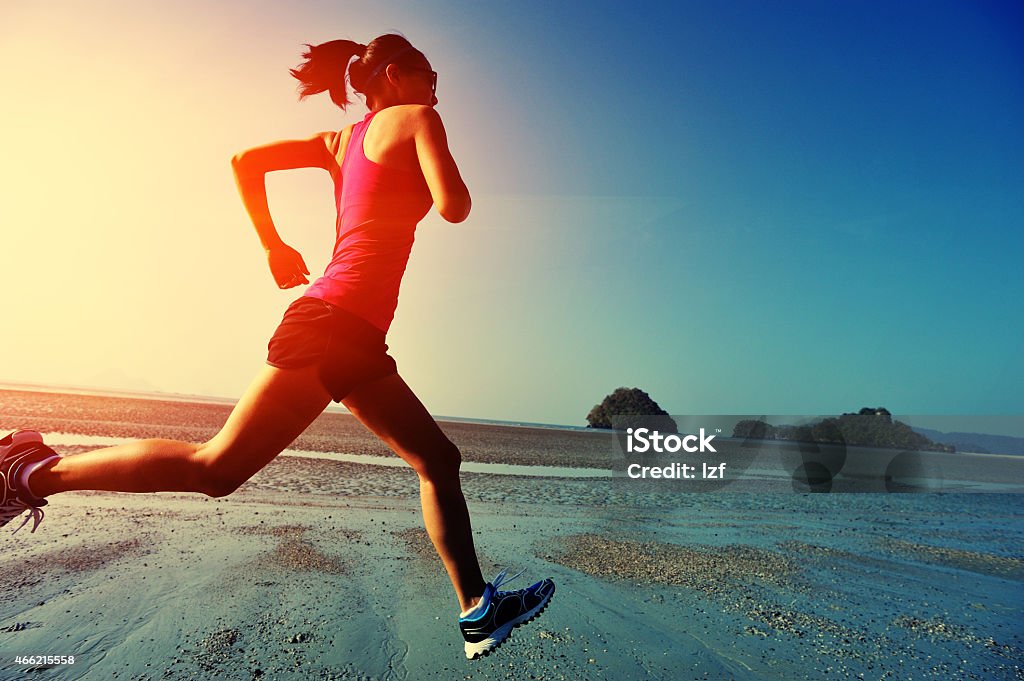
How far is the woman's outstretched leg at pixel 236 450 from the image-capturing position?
207cm

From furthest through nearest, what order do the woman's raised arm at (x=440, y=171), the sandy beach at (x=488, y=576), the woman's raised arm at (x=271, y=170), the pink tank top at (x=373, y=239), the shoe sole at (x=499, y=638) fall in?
the sandy beach at (x=488, y=576), the woman's raised arm at (x=271, y=170), the shoe sole at (x=499, y=638), the pink tank top at (x=373, y=239), the woman's raised arm at (x=440, y=171)

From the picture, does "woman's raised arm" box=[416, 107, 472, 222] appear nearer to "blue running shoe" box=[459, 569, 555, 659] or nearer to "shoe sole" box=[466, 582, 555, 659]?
"blue running shoe" box=[459, 569, 555, 659]

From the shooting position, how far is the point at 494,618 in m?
2.34

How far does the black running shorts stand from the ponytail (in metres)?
1.07

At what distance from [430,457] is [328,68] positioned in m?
1.73

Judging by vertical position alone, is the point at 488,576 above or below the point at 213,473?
below

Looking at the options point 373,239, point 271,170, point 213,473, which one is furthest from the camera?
point 271,170

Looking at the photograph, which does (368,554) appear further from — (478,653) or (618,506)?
(618,506)

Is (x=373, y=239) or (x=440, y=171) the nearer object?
(x=440, y=171)

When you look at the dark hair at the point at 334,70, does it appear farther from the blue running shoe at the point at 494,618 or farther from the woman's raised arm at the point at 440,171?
the blue running shoe at the point at 494,618

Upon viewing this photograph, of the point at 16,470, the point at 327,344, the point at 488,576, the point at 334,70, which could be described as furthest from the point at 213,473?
the point at 488,576

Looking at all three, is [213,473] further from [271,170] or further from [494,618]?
[271,170]

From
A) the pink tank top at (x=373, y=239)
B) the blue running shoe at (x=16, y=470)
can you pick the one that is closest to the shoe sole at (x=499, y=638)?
the pink tank top at (x=373, y=239)

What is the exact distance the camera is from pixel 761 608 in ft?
14.1
